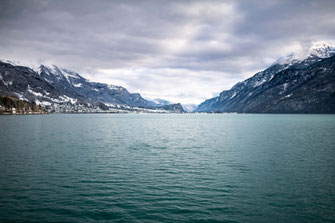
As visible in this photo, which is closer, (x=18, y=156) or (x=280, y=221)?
(x=280, y=221)

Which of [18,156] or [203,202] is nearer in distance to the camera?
[203,202]

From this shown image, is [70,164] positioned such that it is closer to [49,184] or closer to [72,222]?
[49,184]

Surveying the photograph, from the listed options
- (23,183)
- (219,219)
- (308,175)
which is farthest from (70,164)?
(308,175)

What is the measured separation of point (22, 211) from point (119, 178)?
13.9 meters

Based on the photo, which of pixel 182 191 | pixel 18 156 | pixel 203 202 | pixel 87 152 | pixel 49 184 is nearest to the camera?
pixel 203 202

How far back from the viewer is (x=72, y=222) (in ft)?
75.6

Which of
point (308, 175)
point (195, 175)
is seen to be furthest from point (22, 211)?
point (308, 175)

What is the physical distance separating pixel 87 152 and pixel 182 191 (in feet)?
106

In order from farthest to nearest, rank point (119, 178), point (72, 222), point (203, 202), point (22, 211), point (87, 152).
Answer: point (87, 152)
point (119, 178)
point (203, 202)
point (22, 211)
point (72, 222)

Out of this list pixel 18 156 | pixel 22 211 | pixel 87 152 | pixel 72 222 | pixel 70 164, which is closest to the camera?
pixel 72 222

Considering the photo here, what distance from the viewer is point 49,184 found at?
110 ft

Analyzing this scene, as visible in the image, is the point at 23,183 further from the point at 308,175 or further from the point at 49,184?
the point at 308,175

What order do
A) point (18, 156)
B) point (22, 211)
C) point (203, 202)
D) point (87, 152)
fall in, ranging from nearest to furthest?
point (22, 211)
point (203, 202)
point (18, 156)
point (87, 152)

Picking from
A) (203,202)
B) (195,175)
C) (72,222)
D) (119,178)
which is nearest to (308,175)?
(195,175)
